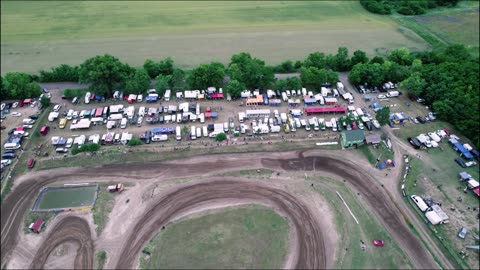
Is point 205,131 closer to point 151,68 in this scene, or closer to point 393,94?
point 151,68

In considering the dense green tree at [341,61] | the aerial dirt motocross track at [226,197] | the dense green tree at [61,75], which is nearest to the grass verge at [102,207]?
the aerial dirt motocross track at [226,197]

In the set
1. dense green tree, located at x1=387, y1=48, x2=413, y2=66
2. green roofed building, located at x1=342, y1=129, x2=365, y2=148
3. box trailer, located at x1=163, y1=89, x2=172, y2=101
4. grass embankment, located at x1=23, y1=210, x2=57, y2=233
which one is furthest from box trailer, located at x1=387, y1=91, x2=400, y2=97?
grass embankment, located at x1=23, y1=210, x2=57, y2=233

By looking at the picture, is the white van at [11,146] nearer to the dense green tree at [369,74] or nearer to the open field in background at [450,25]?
the dense green tree at [369,74]

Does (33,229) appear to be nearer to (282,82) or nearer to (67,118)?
(67,118)

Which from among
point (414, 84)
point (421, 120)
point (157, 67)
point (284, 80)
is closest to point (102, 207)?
point (157, 67)

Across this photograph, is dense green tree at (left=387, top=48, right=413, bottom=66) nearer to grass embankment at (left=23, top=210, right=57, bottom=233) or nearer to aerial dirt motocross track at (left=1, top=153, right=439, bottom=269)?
aerial dirt motocross track at (left=1, top=153, right=439, bottom=269)
